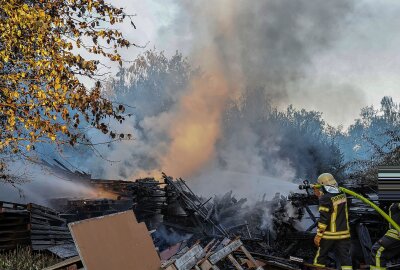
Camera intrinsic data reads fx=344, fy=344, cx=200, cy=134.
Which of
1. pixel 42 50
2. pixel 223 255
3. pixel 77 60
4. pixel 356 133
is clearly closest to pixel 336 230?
pixel 223 255

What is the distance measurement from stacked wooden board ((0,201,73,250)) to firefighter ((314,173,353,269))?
796cm

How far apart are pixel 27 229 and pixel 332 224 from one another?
8.60 metres

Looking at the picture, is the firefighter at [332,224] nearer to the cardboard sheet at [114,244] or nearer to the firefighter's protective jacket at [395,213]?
the firefighter's protective jacket at [395,213]

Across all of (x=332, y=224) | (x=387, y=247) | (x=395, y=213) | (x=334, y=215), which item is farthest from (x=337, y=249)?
(x=395, y=213)

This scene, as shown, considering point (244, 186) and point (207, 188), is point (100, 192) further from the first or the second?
point (244, 186)

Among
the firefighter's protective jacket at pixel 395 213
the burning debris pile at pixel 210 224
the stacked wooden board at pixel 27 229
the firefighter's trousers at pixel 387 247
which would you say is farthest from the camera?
the stacked wooden board at pixel 27 229

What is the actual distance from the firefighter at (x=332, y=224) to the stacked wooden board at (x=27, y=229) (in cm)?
796

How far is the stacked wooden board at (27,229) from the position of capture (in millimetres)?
9820

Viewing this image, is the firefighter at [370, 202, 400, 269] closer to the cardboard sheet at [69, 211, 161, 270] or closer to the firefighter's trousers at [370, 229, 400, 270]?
the firefighter's trousers at [370, 229, 400, 270]

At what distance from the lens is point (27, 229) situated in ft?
33.4

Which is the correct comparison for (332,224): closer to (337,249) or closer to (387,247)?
(337,249)

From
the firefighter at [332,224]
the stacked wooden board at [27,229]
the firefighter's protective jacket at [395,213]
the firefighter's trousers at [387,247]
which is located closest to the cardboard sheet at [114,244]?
the firefighter at [332,224]

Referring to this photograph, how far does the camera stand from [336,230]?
609 cm

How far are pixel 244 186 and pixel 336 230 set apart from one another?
12982 mm
